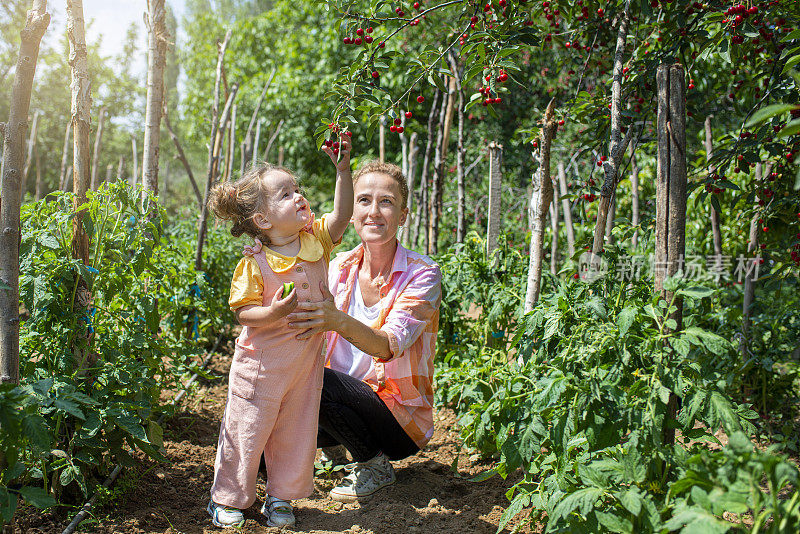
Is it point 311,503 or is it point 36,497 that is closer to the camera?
point 36,497

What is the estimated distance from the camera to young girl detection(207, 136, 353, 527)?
196 centimetres

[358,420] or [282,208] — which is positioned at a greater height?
[282,208]

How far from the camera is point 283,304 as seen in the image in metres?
1.81

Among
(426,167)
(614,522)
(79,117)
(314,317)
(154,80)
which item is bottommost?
(614,522)

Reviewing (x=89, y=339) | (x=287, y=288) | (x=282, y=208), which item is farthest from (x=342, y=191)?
(x=89, y=339)

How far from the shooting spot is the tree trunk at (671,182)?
1.73 metres

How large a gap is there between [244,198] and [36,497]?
106cm

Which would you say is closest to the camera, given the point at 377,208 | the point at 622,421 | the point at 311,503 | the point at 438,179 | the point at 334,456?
the point at 622,421

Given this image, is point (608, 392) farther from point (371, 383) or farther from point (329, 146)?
point (329, 146)

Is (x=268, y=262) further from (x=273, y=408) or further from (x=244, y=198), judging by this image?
(x=273, y=408)

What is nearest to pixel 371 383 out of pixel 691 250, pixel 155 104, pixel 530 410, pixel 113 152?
pixel 530 410

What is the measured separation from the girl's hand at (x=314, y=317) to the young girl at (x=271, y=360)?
8cm

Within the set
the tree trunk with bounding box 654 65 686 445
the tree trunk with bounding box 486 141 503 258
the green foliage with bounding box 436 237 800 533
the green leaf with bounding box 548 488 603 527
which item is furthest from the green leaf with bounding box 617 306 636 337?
the tree trunk with bounding box 486 141 503 258

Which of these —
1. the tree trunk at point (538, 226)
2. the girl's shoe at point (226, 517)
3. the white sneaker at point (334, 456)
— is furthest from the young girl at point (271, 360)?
the tree trunk at point (538, 226)
